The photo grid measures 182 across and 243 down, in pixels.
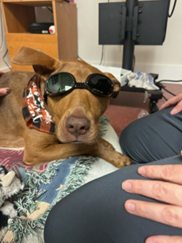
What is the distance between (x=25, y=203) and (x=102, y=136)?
3.08ft

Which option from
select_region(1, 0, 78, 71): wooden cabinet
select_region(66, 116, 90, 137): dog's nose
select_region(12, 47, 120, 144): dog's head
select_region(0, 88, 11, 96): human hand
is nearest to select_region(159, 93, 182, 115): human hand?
select_region(12, 47, 120, 144): dog's head

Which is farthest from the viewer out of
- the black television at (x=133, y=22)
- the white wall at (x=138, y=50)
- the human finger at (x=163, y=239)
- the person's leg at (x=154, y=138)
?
the white wall at (x=138, y=50)

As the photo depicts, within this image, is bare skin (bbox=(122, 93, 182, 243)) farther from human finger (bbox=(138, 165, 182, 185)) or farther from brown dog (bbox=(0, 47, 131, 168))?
brown dog (bbox=(0, 47, 131, 168))

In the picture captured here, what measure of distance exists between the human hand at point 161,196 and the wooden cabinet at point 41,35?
296 centimetres

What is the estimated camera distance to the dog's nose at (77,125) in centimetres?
110

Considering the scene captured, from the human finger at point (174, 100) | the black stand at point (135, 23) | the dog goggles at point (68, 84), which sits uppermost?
the black stand at point (135, 23)

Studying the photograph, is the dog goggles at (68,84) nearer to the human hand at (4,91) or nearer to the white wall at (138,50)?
the human hand at (4,91)

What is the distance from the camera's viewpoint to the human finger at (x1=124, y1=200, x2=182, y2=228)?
25.3 inches

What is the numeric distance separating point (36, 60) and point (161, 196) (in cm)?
103

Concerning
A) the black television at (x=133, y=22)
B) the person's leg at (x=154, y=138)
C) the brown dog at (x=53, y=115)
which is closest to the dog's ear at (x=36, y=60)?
the brown dog at (x=53, y=115)

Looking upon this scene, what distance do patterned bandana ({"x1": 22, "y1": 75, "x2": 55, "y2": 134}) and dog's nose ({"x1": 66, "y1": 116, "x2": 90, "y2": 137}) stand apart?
0.34 m

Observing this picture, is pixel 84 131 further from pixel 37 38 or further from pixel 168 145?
pixel 37 38

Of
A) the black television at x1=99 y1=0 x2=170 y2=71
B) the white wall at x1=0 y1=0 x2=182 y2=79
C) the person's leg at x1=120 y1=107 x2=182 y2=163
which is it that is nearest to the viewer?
the person's leg at x1=120 y1=107 x2=182 y2=163

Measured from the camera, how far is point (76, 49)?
4.24m
